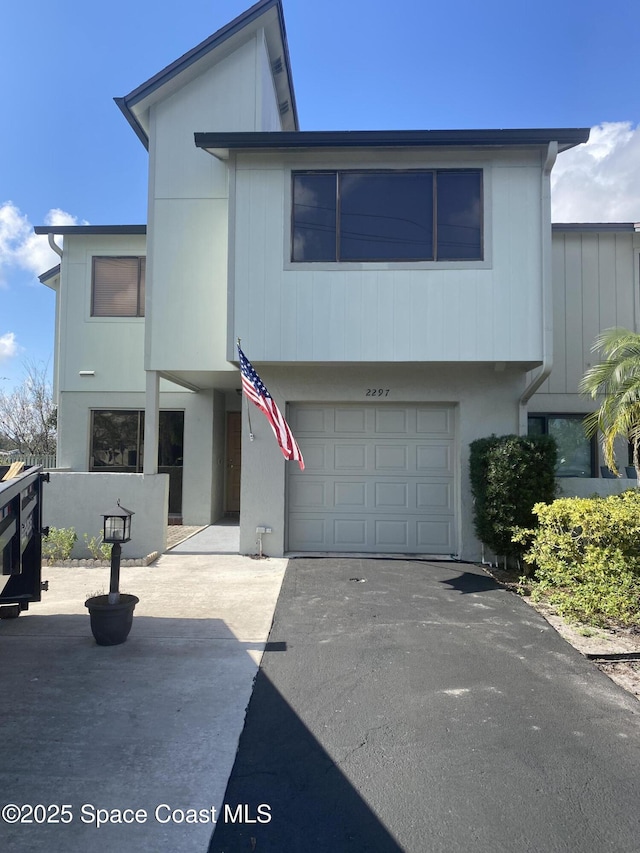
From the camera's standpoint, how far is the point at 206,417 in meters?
11.7

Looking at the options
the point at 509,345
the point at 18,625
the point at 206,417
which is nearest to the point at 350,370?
the point at 509,345

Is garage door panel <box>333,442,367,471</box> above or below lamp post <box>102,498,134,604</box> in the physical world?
above

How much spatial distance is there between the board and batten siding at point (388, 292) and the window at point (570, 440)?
301 cm

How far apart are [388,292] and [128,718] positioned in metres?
6.14

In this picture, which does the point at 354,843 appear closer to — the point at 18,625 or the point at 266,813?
the point at 266,813

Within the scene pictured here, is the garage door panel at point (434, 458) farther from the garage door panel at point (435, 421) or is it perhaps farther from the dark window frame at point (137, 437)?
the dark window frame at point (137, 437)

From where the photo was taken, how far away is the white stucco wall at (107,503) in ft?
27.7

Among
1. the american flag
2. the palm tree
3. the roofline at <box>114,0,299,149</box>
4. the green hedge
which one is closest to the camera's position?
the american flag

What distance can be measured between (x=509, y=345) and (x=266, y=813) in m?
6.54

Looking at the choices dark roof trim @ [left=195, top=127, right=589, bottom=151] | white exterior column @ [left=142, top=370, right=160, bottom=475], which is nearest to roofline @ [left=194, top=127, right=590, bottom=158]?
dark roof trim @ [left=195, top=127, right=589, bottom=151]

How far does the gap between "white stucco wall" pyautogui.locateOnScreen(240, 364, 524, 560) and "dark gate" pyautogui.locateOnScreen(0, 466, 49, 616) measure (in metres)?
3.57

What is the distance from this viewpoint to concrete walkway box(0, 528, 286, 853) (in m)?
2.58

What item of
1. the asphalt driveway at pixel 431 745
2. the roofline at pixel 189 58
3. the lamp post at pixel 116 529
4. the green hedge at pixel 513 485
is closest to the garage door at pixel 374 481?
the green hedge at pixel 513 485

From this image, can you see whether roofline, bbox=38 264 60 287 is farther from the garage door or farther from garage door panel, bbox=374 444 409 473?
garage door panel, bbox=374 444 409 473
